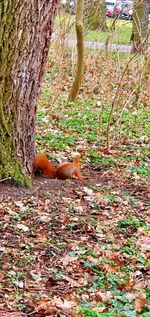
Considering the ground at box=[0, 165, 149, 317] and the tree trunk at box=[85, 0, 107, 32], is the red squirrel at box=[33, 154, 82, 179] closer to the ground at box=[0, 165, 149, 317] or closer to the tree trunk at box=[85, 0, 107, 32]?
the ground at box=[0, 165, 149, 317]

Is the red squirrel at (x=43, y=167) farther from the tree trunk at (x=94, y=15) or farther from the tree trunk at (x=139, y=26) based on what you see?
the tree trunk at (x=94, y=15)

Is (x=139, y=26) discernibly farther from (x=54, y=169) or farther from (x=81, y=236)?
(x=81, y=236)

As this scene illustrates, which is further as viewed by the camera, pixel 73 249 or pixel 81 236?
pixel 81 236

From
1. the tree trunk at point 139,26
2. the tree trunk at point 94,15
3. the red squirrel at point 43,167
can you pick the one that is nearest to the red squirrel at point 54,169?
the red squirrel at point 43,167

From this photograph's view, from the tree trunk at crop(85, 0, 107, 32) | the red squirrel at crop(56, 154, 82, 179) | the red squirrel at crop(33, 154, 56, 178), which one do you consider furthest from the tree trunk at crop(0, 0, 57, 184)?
the tree trunk at crop(85, 0, 107, 32)

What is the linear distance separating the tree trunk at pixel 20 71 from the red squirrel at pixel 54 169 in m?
0.26

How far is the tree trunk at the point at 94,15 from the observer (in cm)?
1185

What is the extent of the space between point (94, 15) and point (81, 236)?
7.92 m

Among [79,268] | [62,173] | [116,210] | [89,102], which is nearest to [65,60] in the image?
[89,102]

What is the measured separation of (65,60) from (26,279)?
8.64m

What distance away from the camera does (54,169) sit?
6.47 meters

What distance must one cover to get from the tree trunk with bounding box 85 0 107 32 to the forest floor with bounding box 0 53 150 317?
4.34 meters

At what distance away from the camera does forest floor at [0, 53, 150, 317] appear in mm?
3910

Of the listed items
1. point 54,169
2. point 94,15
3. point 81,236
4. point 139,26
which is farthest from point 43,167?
point 94,15
